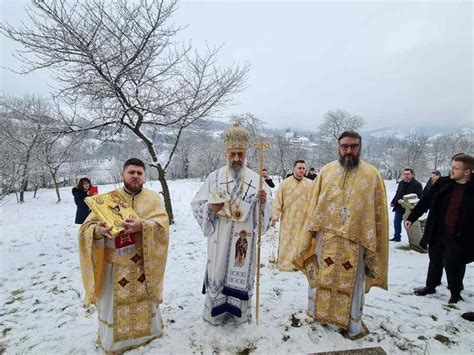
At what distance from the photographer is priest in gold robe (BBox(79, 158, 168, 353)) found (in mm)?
2691

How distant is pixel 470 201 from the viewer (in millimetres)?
3529

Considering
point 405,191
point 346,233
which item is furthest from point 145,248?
point 405,191

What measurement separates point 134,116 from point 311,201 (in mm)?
6847

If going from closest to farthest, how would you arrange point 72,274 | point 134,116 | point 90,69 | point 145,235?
point 145,235 → point 72,274 → point 90,69 → point 134,116

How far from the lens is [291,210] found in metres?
5.42

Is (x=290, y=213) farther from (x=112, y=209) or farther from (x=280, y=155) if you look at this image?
(x=280, y=155)

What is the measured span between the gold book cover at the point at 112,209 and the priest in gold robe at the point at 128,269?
22 mm

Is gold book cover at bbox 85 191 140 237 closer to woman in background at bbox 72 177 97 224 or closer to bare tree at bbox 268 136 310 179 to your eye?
woman in background at bbox 72 177 97 224

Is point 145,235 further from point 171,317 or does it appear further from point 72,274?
point 72,274

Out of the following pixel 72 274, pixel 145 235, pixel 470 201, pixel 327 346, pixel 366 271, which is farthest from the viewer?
pixel 72 274

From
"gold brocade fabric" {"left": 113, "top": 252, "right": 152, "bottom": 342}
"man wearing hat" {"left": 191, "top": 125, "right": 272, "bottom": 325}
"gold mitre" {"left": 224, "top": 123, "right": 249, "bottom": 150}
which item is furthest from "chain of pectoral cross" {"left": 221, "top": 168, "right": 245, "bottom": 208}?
"gold brocade fabric" {"left": 113, "top": 252, "right": 152, "bottom": 342}

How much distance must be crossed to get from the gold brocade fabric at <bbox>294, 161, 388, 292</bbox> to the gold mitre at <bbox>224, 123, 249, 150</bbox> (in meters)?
1.15

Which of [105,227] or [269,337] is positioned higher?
[105,227]

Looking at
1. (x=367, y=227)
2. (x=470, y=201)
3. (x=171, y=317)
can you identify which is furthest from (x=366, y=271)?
(x=171, y=317)
